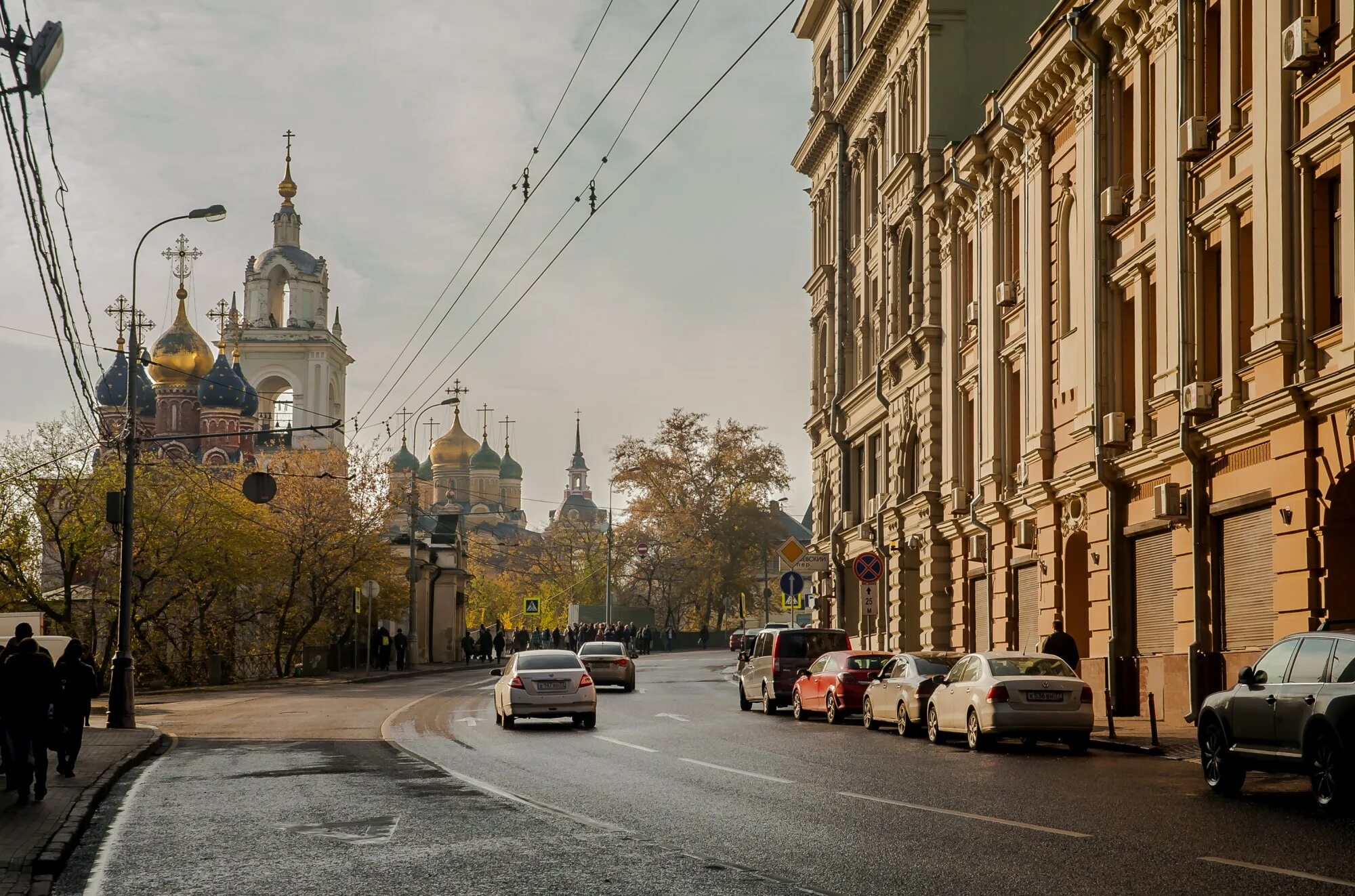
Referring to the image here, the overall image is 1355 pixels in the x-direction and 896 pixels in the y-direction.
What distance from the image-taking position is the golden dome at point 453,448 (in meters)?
197

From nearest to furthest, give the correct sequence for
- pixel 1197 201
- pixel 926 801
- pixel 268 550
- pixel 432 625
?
1. pixel 926 801
2. pixel 1197 201
3. pixel 268 550
4. pixel 432 625

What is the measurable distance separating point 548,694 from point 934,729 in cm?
693

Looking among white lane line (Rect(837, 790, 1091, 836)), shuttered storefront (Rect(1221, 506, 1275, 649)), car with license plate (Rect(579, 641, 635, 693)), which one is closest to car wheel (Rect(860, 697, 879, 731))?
shuttered storefront (Rect(1221, 506, 1275, 649))

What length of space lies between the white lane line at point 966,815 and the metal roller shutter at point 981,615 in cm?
2290

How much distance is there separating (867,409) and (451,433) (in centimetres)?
15040

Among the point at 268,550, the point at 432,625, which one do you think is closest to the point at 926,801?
the point at 268,550

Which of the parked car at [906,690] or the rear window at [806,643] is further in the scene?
the rear window at [806,643]

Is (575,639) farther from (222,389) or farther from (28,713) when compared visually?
(28,713)

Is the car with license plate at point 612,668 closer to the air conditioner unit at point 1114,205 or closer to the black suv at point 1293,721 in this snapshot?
the air conditioner unit at point 1114,205

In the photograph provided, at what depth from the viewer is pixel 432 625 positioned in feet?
265

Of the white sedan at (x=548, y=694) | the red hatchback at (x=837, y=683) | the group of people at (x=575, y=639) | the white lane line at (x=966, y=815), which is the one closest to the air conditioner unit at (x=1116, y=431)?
the red hatchback at (x=837, y=683)

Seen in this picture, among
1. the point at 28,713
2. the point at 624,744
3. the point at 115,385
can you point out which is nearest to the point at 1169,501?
the point at 624,744

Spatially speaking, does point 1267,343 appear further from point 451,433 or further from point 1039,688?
point 451,433

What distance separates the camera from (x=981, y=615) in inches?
1542
